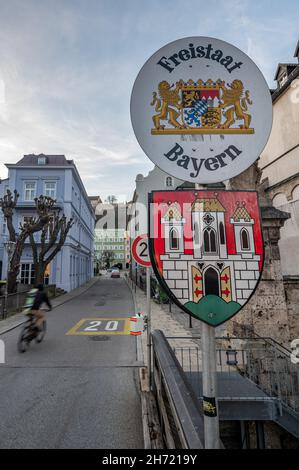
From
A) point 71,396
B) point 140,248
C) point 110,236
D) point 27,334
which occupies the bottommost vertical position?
point 71,396

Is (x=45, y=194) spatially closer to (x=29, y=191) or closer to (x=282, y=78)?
(x=29, y=191)

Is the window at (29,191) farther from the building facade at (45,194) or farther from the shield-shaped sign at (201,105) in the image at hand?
the shield-shaped sign at (201,105)

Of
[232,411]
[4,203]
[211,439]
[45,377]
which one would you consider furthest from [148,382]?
[4,203]

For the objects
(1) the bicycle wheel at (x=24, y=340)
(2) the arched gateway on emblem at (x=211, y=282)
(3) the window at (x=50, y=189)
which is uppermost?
(3) the window at (x=50, y=189)

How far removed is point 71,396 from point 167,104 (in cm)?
475

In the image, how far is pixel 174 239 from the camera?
1.26 m

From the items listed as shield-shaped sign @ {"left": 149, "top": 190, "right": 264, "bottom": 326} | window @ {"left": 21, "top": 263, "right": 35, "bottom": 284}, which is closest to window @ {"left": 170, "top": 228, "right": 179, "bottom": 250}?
shield-shaped sign @ {"left": 149, "top": 190, "right": 264, "bottom": 326}

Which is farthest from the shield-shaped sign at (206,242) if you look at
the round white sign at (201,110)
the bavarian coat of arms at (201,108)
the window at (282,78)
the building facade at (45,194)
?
the building facade at (45,194)

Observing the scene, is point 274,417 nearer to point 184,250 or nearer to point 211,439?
point 211,439

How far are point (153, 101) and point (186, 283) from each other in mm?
1045

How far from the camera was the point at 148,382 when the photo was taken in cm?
436

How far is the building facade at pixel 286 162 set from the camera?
10.0 m

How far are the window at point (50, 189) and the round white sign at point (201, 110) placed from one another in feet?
84.0

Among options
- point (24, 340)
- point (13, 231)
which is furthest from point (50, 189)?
point (24, 340)
